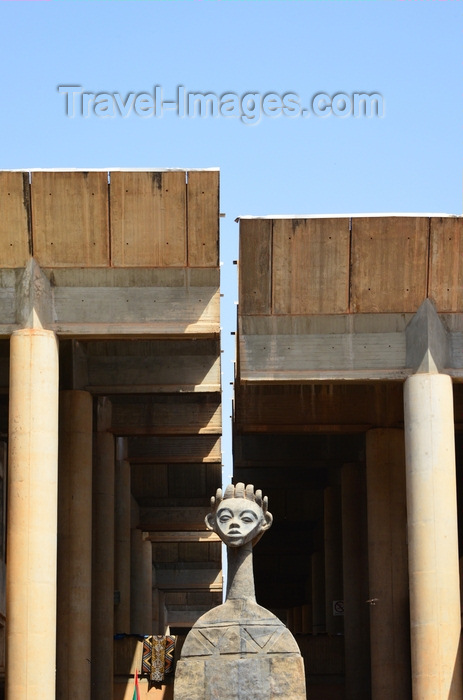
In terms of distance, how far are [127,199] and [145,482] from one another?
2506 centimetres

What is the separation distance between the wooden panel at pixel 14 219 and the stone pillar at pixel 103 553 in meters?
11.0

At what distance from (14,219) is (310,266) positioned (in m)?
5.76

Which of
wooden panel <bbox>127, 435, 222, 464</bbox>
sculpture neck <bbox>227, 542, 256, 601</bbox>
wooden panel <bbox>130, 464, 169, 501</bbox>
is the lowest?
sculpture neck <bbox>227, 542, 256, 601</bbox>

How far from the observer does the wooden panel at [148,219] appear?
28.8 metres

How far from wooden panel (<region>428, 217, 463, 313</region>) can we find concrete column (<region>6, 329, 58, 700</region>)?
7563 millimetres

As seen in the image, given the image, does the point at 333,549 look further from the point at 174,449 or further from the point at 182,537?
the point at 174,449

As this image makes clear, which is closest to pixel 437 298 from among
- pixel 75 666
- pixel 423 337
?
pixel 423 337

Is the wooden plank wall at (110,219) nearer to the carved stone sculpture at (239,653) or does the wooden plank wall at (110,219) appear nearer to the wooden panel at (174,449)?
the carved stone sculpture at (239,653)

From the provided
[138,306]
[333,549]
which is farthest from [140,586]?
[138,306]

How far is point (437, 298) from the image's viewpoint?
98.4ft

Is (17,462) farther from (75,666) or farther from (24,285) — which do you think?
(75,666)

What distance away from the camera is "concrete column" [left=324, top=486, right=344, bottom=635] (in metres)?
50.1

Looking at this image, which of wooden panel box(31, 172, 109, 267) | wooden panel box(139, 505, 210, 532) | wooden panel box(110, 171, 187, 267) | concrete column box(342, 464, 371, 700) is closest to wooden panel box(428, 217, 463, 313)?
wooden panel box(110, 171, 187, 267)

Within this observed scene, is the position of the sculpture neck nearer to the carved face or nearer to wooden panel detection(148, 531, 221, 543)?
the carved face
